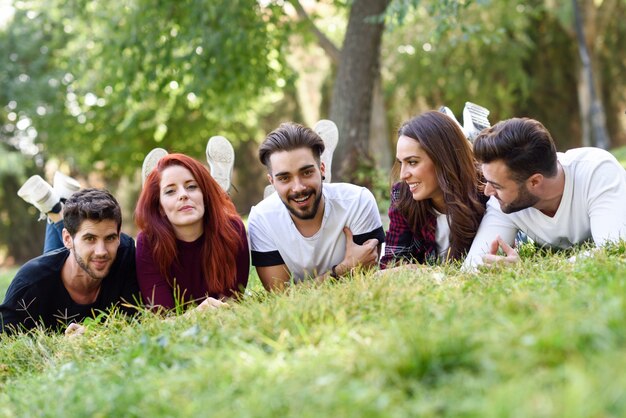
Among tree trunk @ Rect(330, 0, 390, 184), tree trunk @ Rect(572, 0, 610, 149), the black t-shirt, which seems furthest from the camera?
tree trunk @ Rect(572, 0, 610, 149)

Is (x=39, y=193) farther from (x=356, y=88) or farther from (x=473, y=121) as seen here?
(x=356, y=88)

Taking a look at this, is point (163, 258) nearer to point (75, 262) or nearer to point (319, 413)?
point (75, 262)

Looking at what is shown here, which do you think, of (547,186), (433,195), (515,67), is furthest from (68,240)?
(515,67)

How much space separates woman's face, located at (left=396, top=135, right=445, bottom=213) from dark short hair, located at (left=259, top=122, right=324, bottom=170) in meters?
0.62

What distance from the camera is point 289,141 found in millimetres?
5094

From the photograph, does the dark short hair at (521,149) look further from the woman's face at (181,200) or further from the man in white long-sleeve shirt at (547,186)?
the woman's face at (181,200)

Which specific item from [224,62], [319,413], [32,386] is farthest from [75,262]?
[224,62]

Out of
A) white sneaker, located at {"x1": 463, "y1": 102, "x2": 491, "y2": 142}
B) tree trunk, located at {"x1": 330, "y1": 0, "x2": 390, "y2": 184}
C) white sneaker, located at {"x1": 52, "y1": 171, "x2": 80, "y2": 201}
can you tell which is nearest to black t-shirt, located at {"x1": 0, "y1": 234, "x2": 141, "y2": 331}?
white sneaker, located at {"x1": 52, "y1": 171, "x2": 80, "y2": 201}

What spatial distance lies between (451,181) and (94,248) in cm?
250

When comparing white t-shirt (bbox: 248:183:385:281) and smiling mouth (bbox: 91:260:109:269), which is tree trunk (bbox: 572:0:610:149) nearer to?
white t-shirt (bbox: 248:183:385:281)

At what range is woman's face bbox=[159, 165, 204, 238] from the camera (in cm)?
502

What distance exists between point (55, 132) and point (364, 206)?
48.8ft

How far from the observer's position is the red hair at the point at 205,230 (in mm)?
4977

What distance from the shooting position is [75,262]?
503cm
